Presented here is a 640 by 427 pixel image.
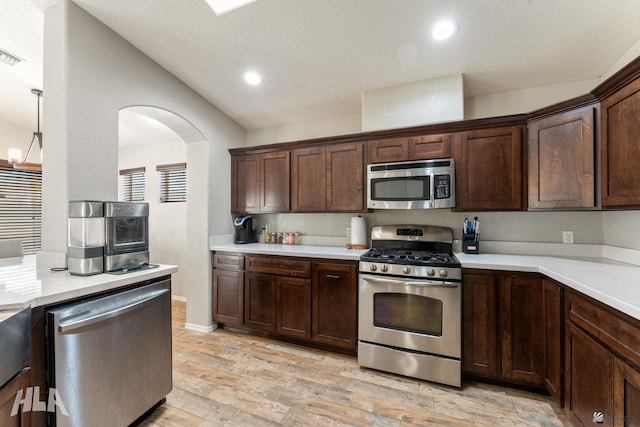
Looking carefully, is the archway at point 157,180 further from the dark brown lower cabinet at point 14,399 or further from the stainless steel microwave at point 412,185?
the dark brown lower cabinet at point 14,399

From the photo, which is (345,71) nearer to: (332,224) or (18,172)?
(332,224)

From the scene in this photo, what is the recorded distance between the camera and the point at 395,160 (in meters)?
2.64

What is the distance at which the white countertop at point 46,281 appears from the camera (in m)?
1.18

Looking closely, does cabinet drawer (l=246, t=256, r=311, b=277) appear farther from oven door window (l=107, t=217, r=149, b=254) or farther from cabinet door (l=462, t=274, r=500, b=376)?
cabinet door (l=462, t=274, r=500, b=376)

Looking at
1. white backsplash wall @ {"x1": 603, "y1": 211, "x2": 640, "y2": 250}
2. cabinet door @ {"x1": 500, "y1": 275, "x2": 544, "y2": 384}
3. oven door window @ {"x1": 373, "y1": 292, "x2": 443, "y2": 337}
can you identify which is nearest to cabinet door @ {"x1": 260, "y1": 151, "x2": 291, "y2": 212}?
oven door window @ {"x1": 373, "y1": 292, "x2": 443, "y2": 337}

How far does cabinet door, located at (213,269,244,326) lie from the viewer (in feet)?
9.77

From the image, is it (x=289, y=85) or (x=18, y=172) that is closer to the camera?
(x=289, y=85)

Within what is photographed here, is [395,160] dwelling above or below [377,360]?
above

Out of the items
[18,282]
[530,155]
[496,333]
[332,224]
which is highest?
[530,155]

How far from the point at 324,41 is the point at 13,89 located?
4.20 meters

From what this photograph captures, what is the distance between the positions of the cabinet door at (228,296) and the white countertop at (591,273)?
7.67ft

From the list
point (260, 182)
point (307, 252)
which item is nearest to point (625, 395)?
point (307, 252)

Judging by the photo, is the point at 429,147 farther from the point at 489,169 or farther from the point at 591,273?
the point at 591,273

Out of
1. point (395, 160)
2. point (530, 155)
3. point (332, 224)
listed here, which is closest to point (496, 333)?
point (530, 155)
